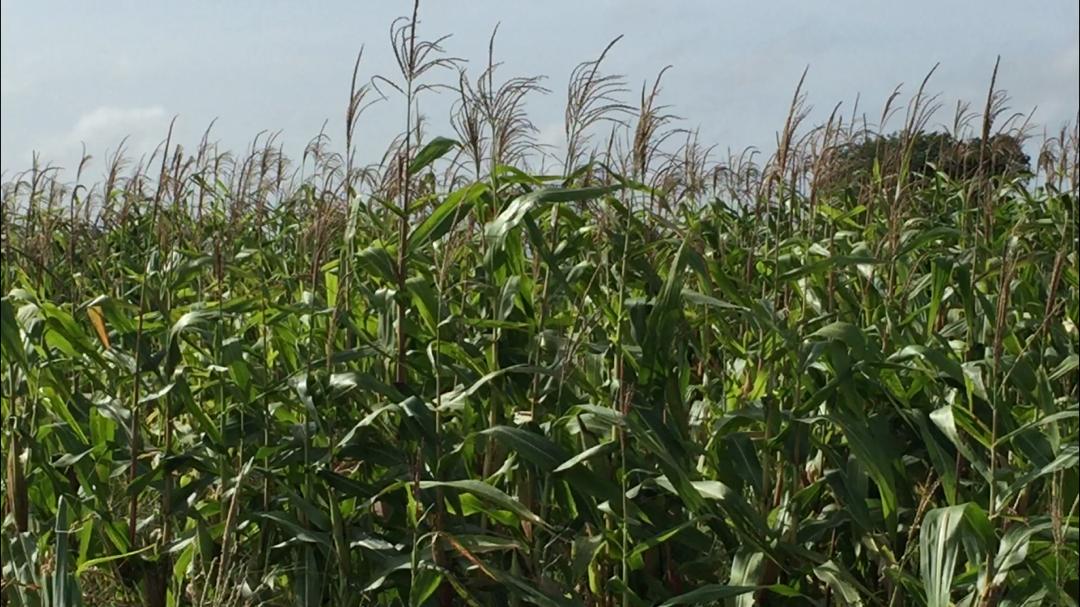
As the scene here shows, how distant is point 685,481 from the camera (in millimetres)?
2699

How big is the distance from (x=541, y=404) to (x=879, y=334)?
98 cm

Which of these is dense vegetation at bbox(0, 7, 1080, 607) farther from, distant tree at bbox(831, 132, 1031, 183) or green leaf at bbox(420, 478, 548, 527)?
distant tree at bbox(831, 132, 1031, 183)

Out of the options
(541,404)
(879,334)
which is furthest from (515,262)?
(879,334)

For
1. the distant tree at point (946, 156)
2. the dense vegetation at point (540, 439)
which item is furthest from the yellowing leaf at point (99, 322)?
the distant tree at point (946, 156)

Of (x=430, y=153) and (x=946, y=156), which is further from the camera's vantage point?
(x=946, y=156)

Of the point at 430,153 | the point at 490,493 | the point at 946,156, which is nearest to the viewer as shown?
the point at 490,493

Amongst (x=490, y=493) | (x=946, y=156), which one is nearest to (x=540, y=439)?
(x=490, y=493)

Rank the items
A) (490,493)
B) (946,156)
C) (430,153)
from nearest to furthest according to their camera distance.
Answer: (490,493), (430,153), (946,156)

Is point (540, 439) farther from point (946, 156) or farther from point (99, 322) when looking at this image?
point (946, 156)

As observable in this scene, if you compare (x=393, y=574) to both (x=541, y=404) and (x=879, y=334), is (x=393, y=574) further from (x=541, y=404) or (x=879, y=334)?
(x=879, y=334)

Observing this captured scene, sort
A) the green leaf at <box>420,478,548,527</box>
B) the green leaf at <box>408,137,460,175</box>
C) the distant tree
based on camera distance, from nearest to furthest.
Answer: the green leaf at <box>420,478,548,527</box>, the green leaf at <box>408,137,460,175</box>, the distant tree

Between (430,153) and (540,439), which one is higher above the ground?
(430,153)

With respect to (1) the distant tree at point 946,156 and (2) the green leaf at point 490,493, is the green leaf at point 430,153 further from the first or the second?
(1) the distant tree at point 946,156

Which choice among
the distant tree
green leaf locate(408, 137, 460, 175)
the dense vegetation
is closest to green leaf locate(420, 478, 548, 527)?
the dense vegetation
